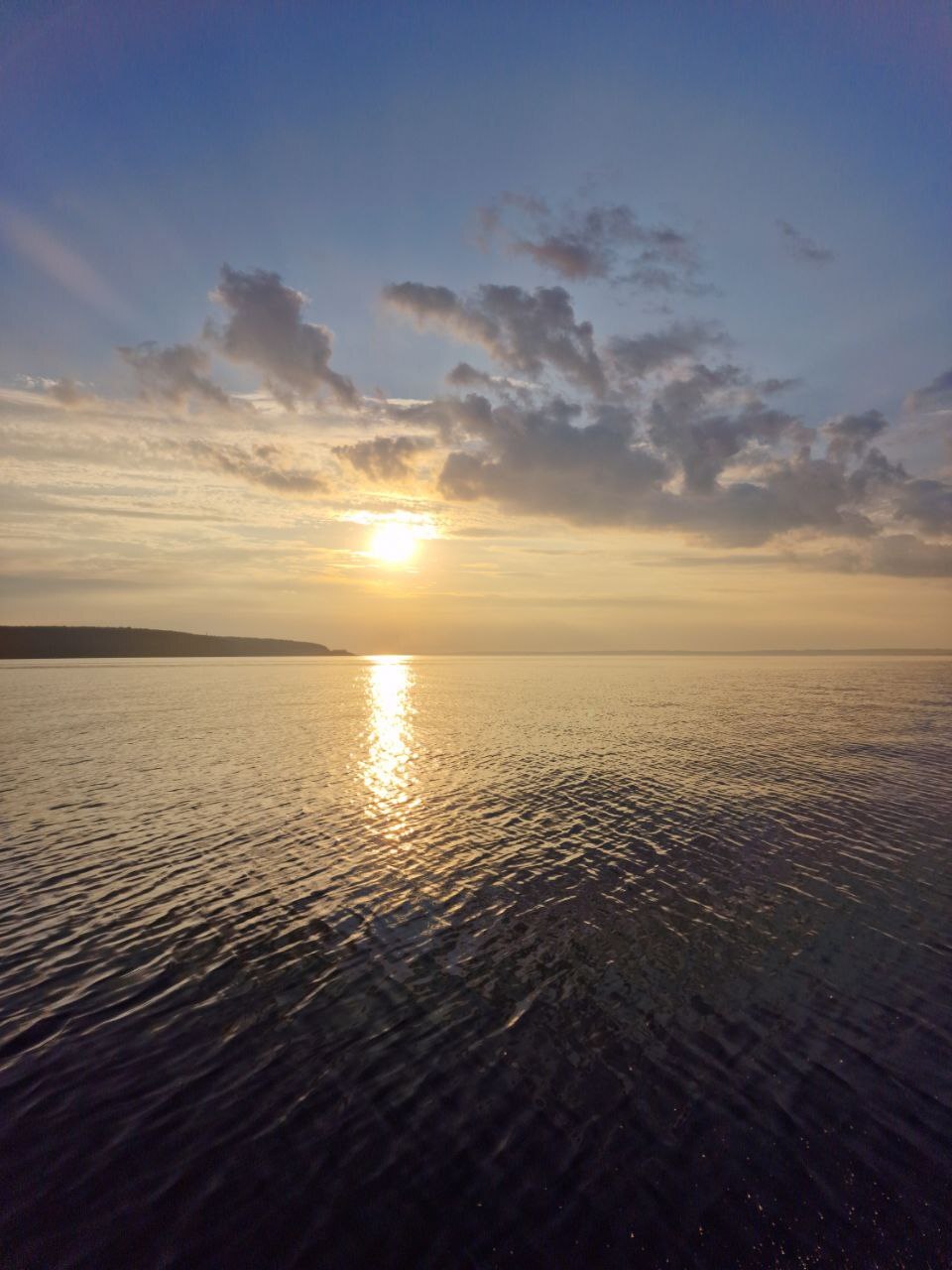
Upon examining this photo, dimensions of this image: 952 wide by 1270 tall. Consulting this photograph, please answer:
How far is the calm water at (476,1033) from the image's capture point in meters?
12.2

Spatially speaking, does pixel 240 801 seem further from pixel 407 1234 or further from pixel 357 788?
pixel 407 1234

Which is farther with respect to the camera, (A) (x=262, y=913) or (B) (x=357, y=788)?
(B) (x=357, y=788)

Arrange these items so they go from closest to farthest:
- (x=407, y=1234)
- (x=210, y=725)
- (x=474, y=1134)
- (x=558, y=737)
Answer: (x=407, y=1234), (x=474, y=1134), (x=558, y=737), (x=210, y=725)

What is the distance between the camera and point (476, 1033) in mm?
18250

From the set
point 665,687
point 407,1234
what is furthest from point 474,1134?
point 665,687

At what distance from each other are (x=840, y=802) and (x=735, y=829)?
1236 cm

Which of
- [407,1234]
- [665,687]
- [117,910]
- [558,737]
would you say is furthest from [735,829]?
[665,687]

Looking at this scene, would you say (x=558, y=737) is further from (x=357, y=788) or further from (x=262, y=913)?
(x=262, y=913)

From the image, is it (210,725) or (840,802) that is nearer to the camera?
(840,802)

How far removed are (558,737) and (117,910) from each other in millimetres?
58772

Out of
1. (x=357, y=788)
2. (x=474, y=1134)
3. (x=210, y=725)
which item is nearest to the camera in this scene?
(x=474, y=1134)

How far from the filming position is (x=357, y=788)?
51875mm

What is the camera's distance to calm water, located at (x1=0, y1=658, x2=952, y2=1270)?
40.1 feet

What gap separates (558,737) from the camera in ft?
259
